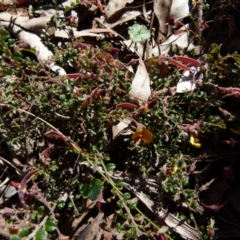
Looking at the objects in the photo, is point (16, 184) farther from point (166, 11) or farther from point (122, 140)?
point (166, 11)

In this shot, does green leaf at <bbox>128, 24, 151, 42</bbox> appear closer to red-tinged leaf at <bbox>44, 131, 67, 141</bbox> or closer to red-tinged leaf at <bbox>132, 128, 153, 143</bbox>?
red-tinged leaf at <bbox>132, 128, 153, 143</bbox>

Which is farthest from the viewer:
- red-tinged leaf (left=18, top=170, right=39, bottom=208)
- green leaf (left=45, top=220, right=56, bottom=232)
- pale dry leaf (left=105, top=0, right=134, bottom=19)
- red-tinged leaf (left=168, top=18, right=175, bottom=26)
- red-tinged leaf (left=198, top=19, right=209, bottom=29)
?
pale dry leaf (left=105, top=0, right=134, bottom=19)

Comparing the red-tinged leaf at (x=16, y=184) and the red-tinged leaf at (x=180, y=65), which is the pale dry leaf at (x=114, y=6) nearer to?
the red-tinged leaf at (x=180, y=65)

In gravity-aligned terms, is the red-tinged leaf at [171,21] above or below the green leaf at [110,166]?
above

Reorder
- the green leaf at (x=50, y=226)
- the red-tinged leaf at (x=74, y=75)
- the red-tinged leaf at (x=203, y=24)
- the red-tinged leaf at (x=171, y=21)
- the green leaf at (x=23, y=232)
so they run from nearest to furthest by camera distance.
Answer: the green leaf at (x=23, y=232)
the green leaf at (x=50, y=226)
the red-tinged leaf at (x=74, y=75)
the red-tinged leaf at (x=203, y=24)
the red-tinged leaf at (x=171, y=21)

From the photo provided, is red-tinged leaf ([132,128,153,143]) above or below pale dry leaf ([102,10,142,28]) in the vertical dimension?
below

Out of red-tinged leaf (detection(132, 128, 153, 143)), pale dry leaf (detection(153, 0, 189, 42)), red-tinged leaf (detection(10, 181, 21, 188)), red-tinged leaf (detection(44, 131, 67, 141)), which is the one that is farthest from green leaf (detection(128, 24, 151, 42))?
red-tinged leaf (detection(10, 181, 21, 188))

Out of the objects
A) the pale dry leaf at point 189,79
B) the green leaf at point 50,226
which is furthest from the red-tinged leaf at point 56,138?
the pale dry leaf at point 189,79
